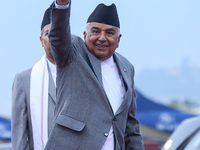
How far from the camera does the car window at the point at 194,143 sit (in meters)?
→ 2.65

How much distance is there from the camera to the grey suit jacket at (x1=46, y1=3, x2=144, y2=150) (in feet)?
6.20

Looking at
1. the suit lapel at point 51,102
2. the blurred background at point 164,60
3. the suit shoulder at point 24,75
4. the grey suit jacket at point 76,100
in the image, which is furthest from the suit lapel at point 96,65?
the blurred background at point 164,60

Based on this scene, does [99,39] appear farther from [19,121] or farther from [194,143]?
[194,143]

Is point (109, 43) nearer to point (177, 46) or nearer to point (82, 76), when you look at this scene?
point (82, 76)

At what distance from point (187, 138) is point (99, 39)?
43.6 inches

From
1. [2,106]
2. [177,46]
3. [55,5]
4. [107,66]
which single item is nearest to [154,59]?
[177,46]

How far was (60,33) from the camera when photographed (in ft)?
6.11

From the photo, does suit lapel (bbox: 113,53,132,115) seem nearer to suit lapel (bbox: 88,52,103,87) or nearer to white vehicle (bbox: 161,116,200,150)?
suit lapel (bbox: 88,52,103,87)

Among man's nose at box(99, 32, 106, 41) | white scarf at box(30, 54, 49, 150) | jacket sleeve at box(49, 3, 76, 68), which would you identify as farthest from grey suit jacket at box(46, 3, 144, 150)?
white scarf at box(30, 54, 49, 150)

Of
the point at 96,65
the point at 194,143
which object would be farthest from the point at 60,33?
the point at 194,143

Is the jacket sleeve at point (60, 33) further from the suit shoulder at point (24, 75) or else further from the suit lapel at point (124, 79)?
the suit shoulder at point (24, 75)

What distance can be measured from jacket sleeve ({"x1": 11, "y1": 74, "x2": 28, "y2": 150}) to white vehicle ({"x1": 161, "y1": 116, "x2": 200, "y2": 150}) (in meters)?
1.02

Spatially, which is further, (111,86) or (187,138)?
(187,138)

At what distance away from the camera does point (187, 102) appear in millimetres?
6547
